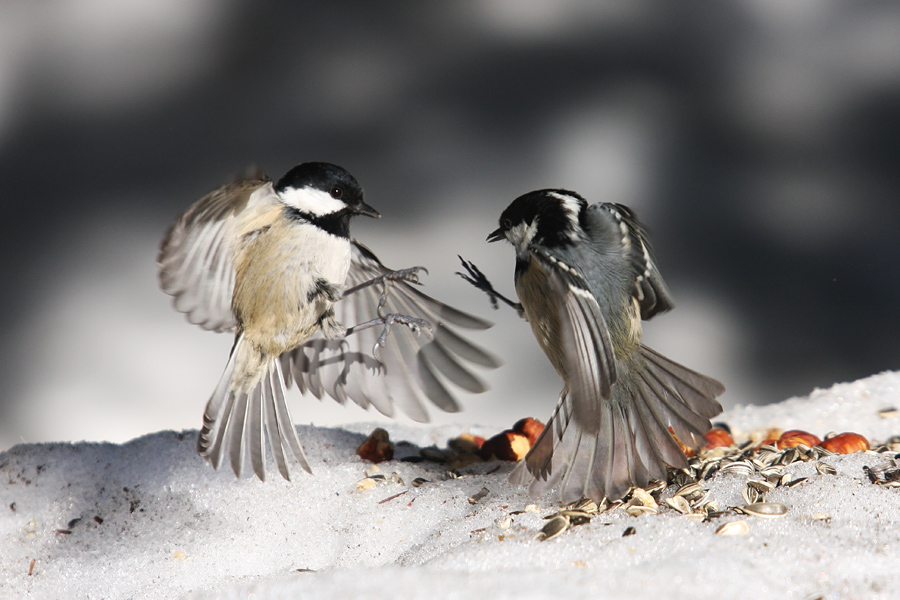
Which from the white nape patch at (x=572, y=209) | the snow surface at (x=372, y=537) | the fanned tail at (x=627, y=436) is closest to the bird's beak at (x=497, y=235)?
the white nape patch at (x=572, y=209)

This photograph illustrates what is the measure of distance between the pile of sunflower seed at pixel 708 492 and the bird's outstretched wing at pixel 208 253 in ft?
2.72

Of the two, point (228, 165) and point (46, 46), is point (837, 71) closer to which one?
point (228, 165)

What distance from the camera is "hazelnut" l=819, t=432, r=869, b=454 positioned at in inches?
61.3

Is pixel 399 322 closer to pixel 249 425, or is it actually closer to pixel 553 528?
pixel 249 425

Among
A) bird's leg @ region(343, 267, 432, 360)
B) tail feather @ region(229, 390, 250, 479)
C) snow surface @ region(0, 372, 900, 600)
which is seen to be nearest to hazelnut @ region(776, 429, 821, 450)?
snow surface @ region(0, 372, 900, 600)

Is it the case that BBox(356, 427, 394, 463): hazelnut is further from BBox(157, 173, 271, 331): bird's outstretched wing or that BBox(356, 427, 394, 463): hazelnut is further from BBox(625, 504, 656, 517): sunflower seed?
BBox(625, 504, 656, 517): sunflower seed

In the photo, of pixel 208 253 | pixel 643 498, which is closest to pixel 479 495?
pixel 643 498

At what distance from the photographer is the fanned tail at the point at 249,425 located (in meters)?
1.41

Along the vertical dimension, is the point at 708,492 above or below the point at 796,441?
below

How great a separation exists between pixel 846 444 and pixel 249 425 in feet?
4.13

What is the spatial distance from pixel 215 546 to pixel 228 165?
4.89ft

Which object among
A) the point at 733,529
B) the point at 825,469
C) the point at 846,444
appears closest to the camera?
the point at 733,529

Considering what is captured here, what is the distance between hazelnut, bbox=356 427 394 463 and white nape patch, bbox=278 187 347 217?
1.75 feet

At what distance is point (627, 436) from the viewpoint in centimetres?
135
